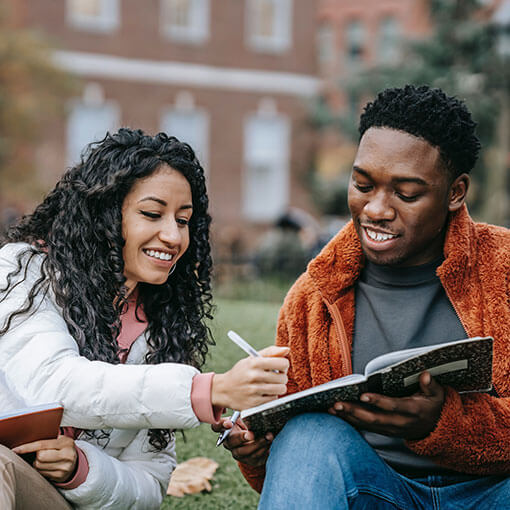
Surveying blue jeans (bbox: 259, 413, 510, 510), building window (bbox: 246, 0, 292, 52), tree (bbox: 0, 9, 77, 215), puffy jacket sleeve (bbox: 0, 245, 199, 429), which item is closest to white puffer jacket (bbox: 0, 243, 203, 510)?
puffy jacket sleeve (bbox: 0, 245, 199, 429)

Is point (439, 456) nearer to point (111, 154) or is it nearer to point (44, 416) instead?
point (44, 416)

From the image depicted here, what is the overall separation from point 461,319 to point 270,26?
57.7 ft

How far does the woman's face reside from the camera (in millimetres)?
2338

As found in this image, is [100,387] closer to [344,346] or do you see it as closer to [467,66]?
[344,346]

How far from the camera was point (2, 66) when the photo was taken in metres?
13.8

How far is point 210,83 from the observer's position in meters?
18.1

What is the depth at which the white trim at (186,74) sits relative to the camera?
16641 millimetres

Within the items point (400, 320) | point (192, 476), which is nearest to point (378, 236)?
point (400, 320)

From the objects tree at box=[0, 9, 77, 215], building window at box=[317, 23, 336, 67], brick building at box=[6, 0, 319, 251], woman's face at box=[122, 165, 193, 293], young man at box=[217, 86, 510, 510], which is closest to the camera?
young man at box=[217, 86, 510, 510]

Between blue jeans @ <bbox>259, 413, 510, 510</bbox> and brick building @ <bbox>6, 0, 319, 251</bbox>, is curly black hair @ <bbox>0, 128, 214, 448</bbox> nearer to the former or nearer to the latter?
blue jeans @ <bbox>259, 413, 510, 510</bbox>

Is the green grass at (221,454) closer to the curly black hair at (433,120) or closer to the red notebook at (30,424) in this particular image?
the red notebook at (30,424)

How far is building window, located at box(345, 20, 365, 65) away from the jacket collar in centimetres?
2506

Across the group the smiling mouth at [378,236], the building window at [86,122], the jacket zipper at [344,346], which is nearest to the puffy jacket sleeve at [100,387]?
the jacket zipper at [344,346]

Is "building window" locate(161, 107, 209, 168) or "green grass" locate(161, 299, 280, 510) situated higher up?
"building window" locate(161, 107, 209, 168)
